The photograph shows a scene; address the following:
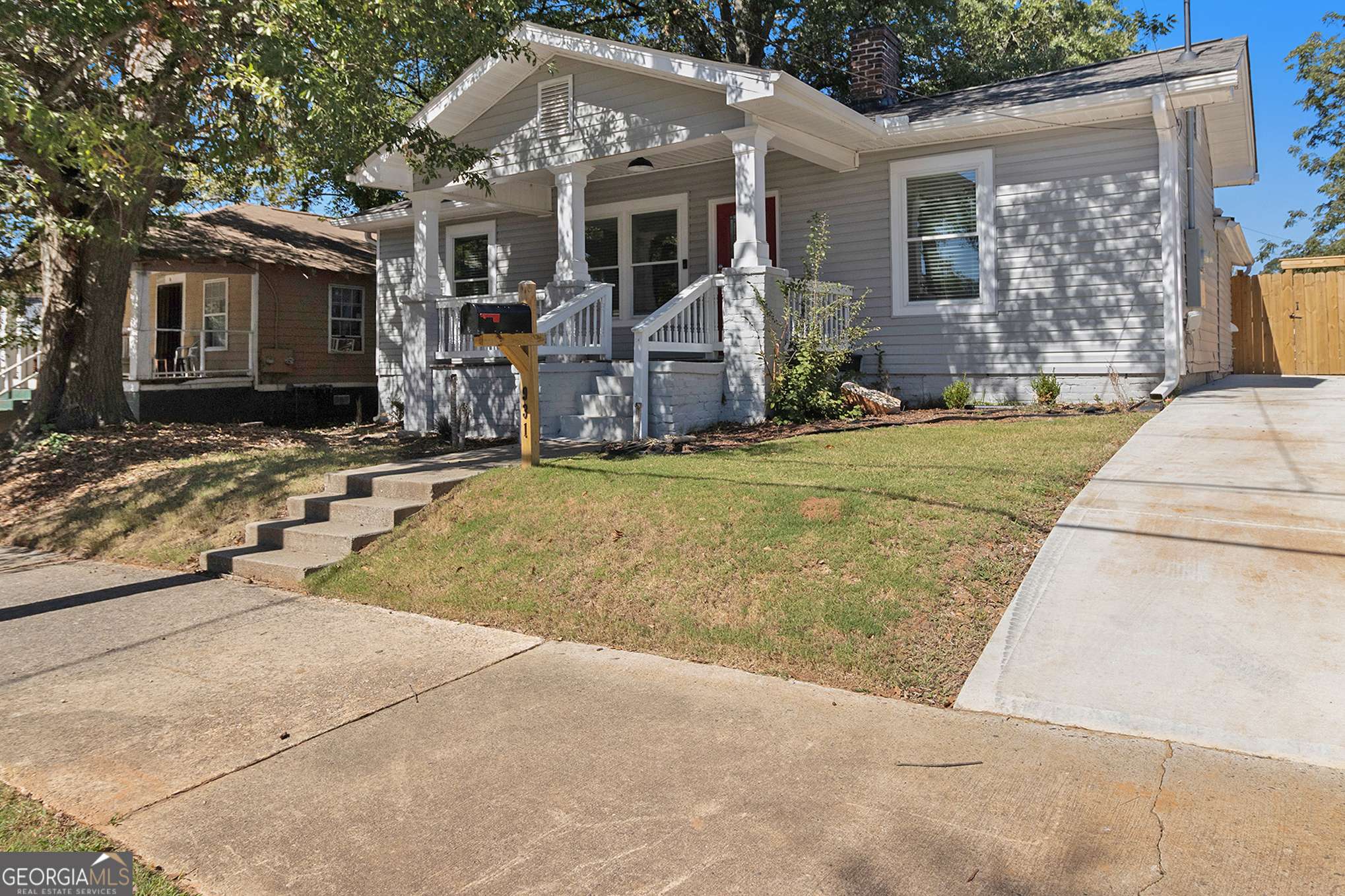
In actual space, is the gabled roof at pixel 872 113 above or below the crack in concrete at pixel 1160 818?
above

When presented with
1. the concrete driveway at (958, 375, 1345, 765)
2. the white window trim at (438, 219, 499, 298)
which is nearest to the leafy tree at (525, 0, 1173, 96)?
the white window trim at (438, 219, 499, 298)

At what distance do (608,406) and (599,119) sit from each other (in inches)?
158

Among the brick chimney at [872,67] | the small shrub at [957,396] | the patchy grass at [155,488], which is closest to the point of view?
the patchy grass at [155,488]

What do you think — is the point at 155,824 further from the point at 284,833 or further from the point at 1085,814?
the point at 1085,814

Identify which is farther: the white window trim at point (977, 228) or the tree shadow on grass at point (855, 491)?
the white window trim at point (977, 228)

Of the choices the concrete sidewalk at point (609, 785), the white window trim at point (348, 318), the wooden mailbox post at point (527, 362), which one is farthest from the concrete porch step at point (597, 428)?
the white window trim at point (348, 318)

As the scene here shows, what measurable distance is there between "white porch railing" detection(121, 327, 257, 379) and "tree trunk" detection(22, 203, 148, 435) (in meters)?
4.74

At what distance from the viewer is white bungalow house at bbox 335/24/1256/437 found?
10430mm

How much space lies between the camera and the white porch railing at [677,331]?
32.4 feet

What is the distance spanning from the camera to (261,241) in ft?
61.2

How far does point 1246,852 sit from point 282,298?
19299 mm

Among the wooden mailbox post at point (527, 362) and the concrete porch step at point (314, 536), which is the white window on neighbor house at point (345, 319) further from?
the wooden mailbox post at point (527, 362)

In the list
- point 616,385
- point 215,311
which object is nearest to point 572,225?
point 616,385

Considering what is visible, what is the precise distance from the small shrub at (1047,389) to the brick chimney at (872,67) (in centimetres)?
488
